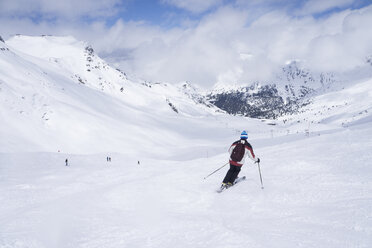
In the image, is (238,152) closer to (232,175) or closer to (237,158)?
(237,158)

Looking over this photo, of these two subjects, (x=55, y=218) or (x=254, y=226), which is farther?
(x=55, y=218)

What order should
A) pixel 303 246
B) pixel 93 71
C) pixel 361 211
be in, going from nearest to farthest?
pixel 303 246, pixel 361 211, pixel 93 71

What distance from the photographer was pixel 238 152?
11.5 meters

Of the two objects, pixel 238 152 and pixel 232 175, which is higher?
pixel 238 152

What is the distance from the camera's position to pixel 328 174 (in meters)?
10.9

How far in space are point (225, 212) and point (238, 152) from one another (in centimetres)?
375

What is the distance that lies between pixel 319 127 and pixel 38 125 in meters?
99.1

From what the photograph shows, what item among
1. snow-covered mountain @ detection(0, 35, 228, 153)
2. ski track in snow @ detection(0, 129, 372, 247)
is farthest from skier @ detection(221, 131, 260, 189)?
snow-covered mountain @ detection(0, 35, 228, 153)

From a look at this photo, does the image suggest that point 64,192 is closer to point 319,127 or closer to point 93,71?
point 319,127

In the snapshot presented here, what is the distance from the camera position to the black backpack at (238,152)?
37.6 feet

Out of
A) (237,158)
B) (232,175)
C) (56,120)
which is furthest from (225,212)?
(56,120)

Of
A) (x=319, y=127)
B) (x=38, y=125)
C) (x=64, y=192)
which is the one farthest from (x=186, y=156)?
(x=319, y=127)

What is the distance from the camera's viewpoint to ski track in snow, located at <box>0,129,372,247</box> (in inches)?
230

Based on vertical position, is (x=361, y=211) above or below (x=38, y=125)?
below
